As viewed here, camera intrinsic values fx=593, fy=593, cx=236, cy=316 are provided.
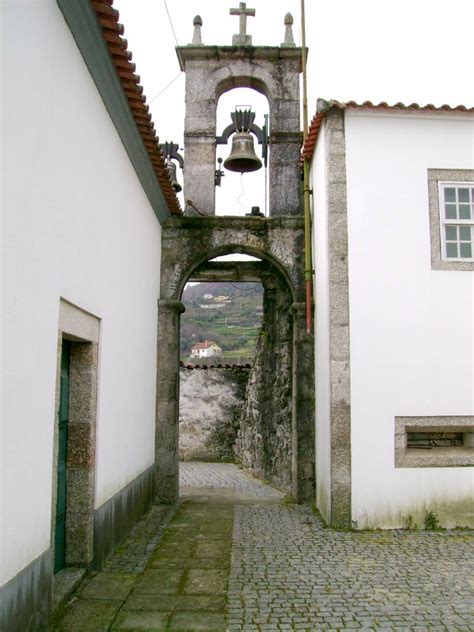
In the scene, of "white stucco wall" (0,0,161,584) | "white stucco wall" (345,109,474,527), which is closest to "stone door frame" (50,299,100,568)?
"white stucco wall" (0,0,161,584)

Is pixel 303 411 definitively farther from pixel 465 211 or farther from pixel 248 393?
pixel 248 393

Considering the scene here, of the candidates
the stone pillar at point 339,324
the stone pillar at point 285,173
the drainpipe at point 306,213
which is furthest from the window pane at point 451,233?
the stone pillar at point 285,173

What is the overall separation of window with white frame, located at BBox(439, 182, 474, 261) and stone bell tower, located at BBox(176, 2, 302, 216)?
7.79 ft

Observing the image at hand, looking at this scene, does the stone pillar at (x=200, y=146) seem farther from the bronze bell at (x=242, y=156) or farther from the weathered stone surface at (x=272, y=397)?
the weathered stone surface at (x=272, y=397)

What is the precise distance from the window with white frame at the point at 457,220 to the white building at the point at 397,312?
1 centimetres

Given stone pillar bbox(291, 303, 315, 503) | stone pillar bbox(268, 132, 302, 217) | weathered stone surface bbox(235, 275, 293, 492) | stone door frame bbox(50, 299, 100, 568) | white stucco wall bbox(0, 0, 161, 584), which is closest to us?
white stucco wall bbox(0, 0, 161, 584)

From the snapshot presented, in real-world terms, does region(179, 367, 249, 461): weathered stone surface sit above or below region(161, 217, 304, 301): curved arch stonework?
below

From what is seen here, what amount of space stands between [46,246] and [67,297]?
550 millimetres

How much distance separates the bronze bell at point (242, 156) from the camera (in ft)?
26.5

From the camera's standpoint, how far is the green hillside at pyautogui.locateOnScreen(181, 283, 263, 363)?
39.7 metres

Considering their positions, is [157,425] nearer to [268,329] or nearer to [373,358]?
[373,358]

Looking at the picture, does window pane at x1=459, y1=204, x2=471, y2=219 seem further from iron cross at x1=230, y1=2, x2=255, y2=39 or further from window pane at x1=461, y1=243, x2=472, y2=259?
iron cross at x1=230, y1=2, x2=255, y2=39

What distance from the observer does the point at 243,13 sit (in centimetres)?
852

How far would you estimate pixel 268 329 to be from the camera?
11109mm
